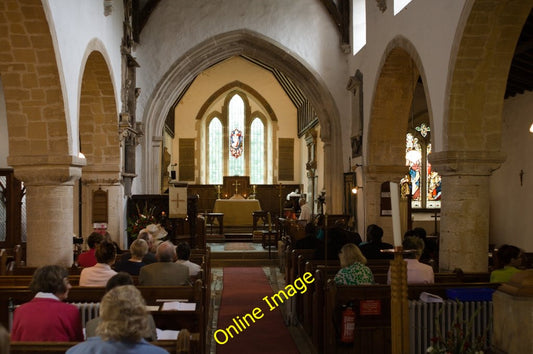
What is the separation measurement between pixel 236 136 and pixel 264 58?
1054 centimetres

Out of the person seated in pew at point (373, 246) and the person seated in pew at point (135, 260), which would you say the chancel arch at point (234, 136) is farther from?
the person seated in pew at point (135, 260)

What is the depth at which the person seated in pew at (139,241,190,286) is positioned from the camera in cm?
563

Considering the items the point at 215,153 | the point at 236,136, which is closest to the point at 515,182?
the point at 236,136

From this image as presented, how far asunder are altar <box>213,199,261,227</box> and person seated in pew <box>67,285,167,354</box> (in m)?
18.3

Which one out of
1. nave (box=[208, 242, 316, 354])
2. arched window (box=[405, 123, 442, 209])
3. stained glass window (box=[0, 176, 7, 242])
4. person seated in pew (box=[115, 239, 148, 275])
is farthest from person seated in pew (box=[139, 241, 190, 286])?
arched window (box=[405, 123, 442, 209])

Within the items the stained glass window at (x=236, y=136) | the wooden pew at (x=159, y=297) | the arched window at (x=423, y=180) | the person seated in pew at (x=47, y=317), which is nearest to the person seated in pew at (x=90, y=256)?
the wooden pew at (x=159, y=297)

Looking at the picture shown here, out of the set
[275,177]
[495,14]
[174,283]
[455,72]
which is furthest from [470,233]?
[275,177]

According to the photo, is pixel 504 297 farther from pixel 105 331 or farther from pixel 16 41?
pixel 16 41

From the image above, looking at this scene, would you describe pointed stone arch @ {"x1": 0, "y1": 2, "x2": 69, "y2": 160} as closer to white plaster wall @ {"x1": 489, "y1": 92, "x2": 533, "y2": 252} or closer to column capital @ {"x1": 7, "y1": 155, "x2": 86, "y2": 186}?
column capital @ {"x1": 7, "y1": 155, "x2": 86, "y2": 186}

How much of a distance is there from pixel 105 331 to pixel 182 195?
10.2 metres

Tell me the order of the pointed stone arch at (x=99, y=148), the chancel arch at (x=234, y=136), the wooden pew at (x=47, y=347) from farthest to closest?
the chancel arch at (x=234, y=136) < the pointed stone arch at (x=99, y=148) < the wooden pew at (x=47, y=347)

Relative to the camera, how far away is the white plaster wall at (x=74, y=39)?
787 centimetres

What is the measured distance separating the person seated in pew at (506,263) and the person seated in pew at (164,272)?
3085 mm

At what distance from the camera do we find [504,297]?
383cm
